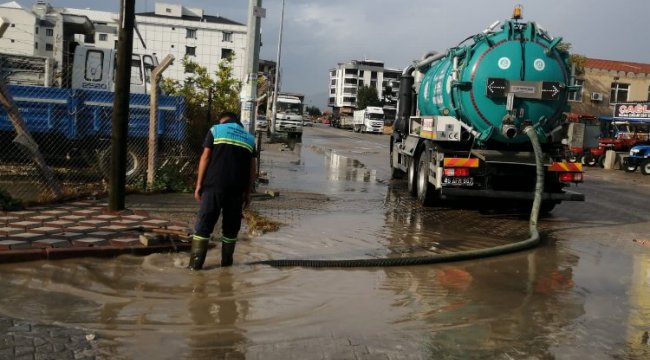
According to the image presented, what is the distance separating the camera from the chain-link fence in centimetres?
1187

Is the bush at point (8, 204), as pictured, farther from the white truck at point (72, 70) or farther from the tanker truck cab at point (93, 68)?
the tanker truck cab at point (93, 68)

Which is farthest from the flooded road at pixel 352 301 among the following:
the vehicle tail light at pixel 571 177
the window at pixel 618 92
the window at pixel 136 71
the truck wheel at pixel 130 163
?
the window at pixel 618 92

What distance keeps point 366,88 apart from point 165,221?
11960 centimetres

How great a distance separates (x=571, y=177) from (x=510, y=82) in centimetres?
223

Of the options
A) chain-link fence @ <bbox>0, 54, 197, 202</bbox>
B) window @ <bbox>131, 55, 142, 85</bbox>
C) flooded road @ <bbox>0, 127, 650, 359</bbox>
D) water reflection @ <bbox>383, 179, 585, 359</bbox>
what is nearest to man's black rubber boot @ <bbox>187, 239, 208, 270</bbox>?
flooded road @ <bbox>0, 127, 650, 359</bbox>

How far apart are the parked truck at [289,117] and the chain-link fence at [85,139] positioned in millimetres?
28956

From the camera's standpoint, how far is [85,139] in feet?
40.2

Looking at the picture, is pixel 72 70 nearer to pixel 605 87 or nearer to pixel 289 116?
pixel 289 116

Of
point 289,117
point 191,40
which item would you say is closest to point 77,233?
point 289,117

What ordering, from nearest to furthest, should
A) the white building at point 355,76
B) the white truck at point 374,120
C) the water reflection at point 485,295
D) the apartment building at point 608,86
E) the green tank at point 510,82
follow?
the water reflection at point 485,295 < the green tank at point 510,82 < the apartment building at point 608,86 < the white truck at point 374,120 < the white building at point 355,76

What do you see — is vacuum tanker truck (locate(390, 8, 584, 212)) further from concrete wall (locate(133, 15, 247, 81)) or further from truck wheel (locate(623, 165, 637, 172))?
concrete wall (locate(133, 15, 247, 81))

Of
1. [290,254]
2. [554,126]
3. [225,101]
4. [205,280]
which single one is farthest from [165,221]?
[225,101]

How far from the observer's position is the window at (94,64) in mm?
14273

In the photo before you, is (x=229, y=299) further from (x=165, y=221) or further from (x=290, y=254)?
(x=165, y=221)
